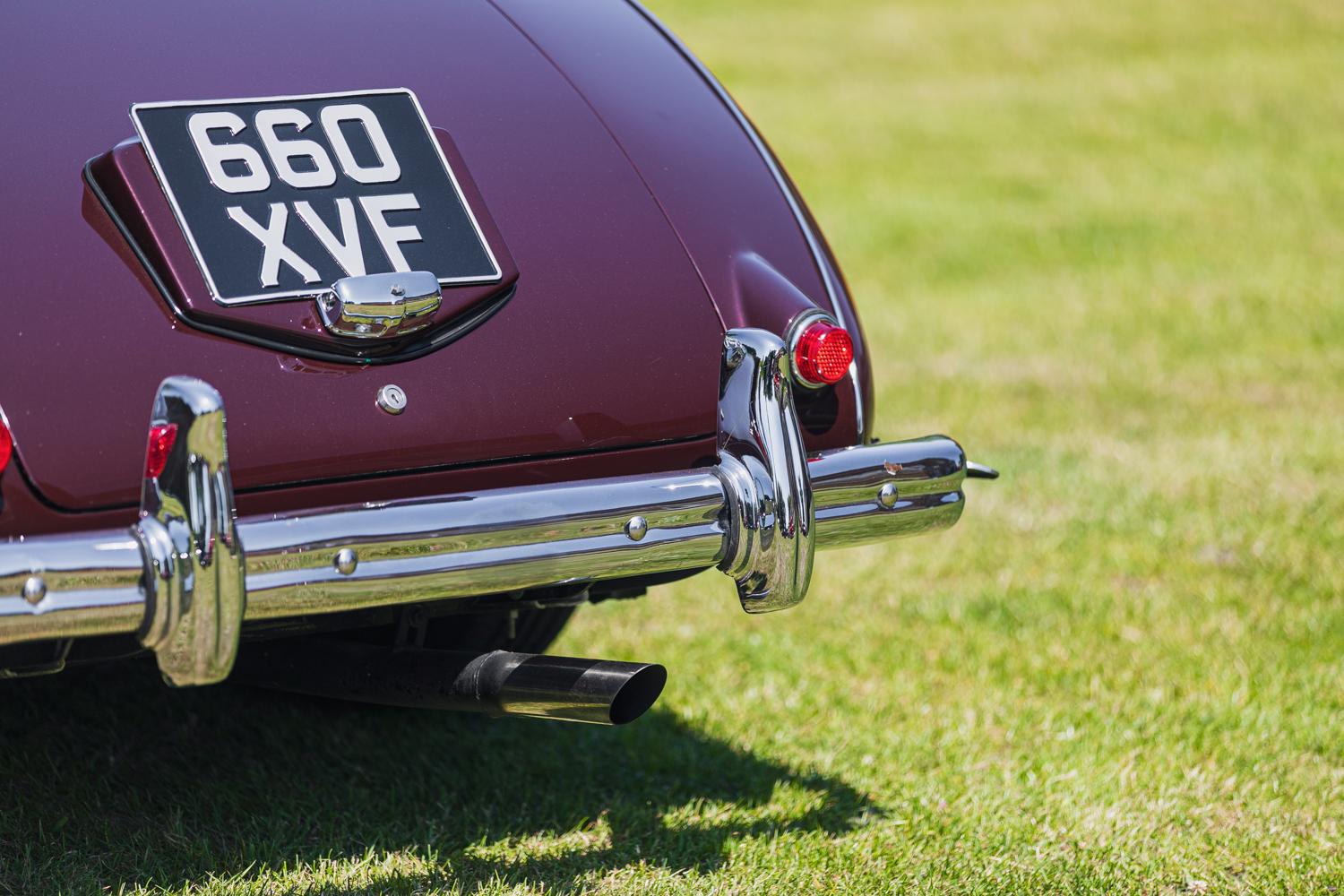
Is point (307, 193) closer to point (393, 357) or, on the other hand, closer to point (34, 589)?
point (393, 357)

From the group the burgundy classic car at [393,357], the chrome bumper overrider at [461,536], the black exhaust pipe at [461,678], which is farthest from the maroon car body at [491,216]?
the black exhaust pipe at [461,678]

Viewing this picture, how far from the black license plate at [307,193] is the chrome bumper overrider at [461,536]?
33 cm

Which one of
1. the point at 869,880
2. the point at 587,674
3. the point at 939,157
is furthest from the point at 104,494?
the point at 939,157

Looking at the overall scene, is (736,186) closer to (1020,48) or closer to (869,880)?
(869,880)

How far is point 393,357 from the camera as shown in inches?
94.7

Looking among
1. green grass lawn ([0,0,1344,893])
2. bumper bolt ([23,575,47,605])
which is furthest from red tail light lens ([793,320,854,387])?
bumper bolt ([23,575,47,605])

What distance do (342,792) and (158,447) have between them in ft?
4.08

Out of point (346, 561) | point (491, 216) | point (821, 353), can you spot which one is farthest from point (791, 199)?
point (346, 561)

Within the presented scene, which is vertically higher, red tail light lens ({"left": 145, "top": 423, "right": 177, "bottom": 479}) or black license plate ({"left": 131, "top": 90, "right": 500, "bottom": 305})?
black license plate ({"left": 131, "top": 90, "right": 500, "bottom": 305})

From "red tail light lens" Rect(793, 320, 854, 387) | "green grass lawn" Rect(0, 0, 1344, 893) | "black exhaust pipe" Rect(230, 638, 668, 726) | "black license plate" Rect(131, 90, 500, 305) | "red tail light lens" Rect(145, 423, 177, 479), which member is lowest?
"green grass lawn" Rect(0, 0, 1344, 893)

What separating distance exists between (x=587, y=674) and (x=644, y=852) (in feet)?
2.10

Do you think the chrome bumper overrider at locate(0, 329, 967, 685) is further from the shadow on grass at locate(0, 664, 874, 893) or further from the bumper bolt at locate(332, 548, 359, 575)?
the shadow on grass at locate(0, 664, 874, 893)

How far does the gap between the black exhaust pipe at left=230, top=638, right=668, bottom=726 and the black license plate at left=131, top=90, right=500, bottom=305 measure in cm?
63

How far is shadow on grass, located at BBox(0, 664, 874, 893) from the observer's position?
2.84 metres
